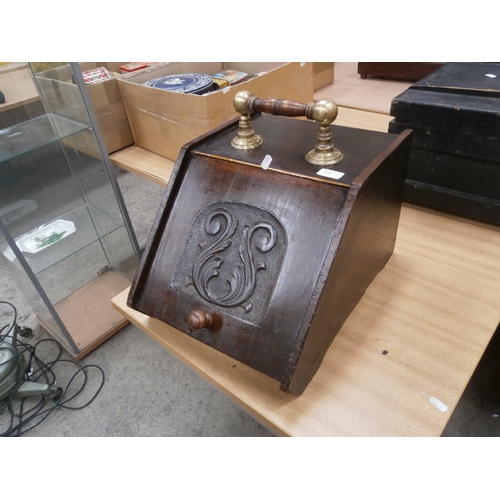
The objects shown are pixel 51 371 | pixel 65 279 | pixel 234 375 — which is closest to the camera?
pixel 234 375

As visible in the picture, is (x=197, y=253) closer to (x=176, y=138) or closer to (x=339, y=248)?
(x=339, y=248)

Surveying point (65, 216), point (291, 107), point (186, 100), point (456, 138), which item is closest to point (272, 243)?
point (291, 107)

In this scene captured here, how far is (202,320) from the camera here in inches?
26.8

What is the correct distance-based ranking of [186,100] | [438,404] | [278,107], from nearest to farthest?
[438,404] → [278,107] → [186,100]

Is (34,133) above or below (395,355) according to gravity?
above

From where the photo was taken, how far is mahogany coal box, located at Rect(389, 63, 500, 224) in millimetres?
913

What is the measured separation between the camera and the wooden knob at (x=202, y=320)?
0.68 m

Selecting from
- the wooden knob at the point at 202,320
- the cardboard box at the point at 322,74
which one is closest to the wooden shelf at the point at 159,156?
the cardboard box at the point at 322,74

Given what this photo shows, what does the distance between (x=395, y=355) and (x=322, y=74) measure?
149 cm

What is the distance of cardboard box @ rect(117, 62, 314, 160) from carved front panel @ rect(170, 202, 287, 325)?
1.76ft

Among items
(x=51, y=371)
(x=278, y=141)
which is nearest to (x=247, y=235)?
(x=278, y=141)

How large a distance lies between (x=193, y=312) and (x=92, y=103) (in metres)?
1.09

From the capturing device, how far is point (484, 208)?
99cm

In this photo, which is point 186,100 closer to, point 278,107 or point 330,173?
point 278,107
